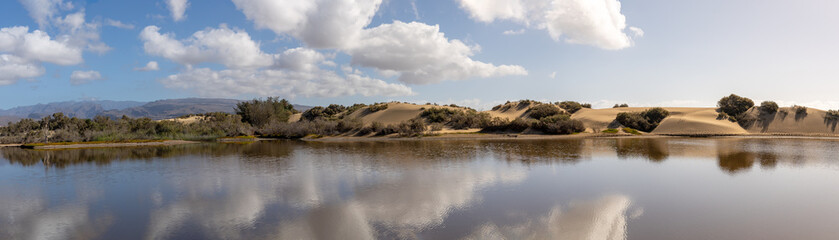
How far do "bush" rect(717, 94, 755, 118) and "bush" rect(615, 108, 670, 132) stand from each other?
6.51m

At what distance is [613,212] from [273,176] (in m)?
12.4

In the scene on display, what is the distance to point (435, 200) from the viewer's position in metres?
11.1

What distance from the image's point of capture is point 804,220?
9039 millimetres

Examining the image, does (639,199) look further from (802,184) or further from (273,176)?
(273,176)

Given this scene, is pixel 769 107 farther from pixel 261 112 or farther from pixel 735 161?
pixel 261 112

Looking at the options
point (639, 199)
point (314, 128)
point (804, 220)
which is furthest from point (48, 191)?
point (314, 128)

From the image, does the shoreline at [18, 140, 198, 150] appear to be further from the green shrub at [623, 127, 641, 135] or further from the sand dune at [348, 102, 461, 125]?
the green shrub at [623, 127, 641, 135]

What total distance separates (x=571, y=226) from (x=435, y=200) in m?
3.82

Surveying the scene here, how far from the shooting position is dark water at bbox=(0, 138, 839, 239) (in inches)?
333

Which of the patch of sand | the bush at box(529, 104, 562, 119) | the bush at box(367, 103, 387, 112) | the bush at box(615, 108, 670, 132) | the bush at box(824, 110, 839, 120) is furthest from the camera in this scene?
the patch of sand

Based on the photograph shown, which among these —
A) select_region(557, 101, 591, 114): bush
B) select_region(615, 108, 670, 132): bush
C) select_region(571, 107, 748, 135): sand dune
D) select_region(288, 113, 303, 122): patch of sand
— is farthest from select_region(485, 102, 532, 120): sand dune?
select_region(288, 113, 303, 122): patch of sand

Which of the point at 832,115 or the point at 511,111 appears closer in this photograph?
the point at 832,115

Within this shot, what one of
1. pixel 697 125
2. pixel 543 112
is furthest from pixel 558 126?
pixel 697 125

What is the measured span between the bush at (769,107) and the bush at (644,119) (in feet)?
29.8
